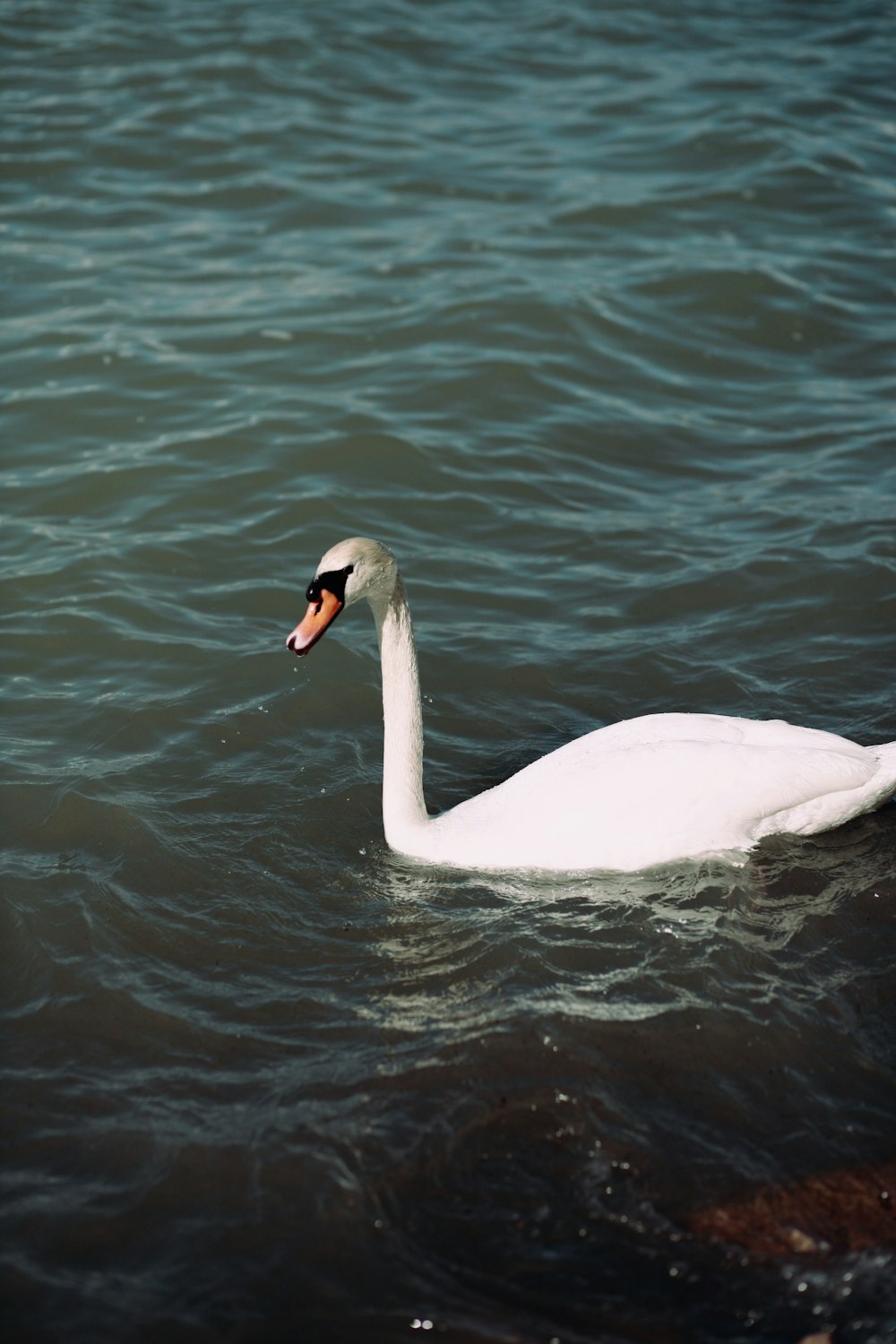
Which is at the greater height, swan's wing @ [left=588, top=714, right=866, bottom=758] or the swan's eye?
the swan's eye

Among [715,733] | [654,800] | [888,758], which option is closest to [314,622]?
[654,800]

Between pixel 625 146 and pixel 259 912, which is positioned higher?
pixel 625 146

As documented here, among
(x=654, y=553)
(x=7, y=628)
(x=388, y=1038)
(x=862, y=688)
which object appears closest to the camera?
(x=388, y=1038)

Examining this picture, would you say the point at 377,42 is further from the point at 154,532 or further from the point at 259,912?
the point at 259,912

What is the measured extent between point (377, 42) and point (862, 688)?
39.5 feet

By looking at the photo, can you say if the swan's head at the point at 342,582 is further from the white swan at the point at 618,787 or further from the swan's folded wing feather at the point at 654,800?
the swan's folded wing feather at the point at 654,800

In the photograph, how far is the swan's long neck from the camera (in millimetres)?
6125

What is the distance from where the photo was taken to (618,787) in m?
5.83

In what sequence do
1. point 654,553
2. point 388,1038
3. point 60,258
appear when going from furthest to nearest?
1. point 60,258
2. point 654,553
3. point 388,1038

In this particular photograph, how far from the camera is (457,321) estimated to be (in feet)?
38.1

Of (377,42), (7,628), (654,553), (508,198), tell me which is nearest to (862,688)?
(654,553)

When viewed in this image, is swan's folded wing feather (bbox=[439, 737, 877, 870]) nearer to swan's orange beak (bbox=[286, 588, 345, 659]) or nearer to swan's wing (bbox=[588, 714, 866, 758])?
swan's wing (bbox=[588, 714, 866, 758])

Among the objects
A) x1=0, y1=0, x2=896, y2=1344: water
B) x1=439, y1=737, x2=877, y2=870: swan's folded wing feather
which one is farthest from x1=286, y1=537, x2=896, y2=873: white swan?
x1=0, y1=0, x2=896, y2=1344: water

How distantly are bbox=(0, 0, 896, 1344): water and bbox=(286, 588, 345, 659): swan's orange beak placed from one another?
47.7 inches
